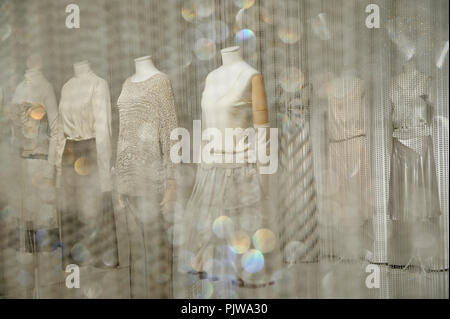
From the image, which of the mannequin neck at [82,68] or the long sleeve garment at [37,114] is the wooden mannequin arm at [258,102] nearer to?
the mannequin neck at [82,68]

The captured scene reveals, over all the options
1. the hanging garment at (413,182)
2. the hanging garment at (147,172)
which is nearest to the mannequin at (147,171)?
the hanging garment at (147,172)

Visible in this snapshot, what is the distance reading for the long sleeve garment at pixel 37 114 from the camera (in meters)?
2.33

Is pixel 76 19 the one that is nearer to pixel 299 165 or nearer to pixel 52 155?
pixel 52 155

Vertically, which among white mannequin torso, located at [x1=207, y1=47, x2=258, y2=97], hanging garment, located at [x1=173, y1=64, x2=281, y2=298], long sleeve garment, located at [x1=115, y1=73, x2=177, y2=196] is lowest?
hanging garment, located at [x1=173, y1=64, x2=281, y2=298]

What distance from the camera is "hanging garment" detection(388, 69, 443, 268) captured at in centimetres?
215

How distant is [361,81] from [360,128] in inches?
7.7

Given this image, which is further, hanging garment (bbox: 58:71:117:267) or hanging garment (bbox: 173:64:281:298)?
hanging garment (bbox: 58:71:117:267)

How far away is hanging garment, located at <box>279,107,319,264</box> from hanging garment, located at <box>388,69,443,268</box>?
358 mm

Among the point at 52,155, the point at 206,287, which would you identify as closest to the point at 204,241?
the point at 206,287

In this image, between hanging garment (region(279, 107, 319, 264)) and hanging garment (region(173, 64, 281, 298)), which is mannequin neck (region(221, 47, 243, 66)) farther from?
hanging garment (region(279, 107, 319, 264))

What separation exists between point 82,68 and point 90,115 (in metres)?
0.21

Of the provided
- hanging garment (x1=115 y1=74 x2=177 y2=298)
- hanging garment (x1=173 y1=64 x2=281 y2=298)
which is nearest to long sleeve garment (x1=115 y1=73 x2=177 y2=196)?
hanging garment (x1=115 y1=74 x2=177 y2=298)

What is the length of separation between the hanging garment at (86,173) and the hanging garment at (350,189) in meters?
0.96
